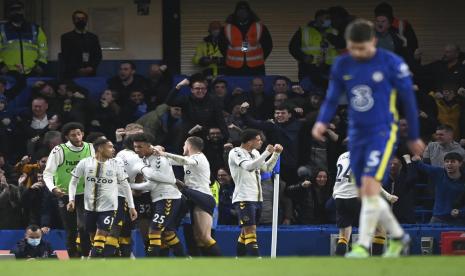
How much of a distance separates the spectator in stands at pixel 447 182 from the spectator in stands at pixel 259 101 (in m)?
2.90

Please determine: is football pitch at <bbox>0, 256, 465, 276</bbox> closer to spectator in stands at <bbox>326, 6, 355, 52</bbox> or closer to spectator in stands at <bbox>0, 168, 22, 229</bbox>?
spectator in stands at <bbox>0, 168, 22, 229</bbox>

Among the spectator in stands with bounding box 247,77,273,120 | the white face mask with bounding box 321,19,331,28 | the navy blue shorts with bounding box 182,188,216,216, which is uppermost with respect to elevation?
the white face mask with bounding box 321,19,331,28

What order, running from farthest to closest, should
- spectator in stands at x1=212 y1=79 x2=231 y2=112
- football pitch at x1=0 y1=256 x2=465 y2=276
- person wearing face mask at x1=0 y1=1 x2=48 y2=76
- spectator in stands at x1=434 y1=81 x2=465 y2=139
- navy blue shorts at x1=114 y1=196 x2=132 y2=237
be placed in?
person wearing face mask at x1=0 y1=1 x2=48 y2=76 → spectator in stands at x1=434 y1=81 x2=465 y2=139 → spectator in stands at x1=212 y1=79 x2=231 y2=112 → navy blue shorts at x1=114 y1=196 x2=132 y2=237 → football pitch at x1=0 y1=256 x2=465 y2=276

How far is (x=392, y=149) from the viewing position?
11461mm

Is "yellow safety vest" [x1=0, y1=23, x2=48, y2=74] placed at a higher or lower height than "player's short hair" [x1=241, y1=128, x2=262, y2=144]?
higher

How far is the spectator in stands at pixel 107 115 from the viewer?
21.8m

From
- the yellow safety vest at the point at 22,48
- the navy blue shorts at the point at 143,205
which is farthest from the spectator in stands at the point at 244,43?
the navy blue shorts at the point at 143,205

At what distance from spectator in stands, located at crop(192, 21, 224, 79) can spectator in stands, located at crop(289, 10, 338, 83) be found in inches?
58.2

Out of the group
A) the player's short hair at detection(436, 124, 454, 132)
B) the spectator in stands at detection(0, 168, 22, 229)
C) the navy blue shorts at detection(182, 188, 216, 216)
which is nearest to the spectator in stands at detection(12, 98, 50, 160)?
the spectator in stands at detection(0, 168, 22, 229)

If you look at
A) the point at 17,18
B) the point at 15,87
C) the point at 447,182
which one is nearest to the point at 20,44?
the point at 17,18

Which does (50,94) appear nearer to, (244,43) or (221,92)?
(221,92)

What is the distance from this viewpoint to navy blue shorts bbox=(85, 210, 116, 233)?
17.8m

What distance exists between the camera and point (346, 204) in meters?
18.4

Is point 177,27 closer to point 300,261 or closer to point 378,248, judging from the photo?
point 378,248
